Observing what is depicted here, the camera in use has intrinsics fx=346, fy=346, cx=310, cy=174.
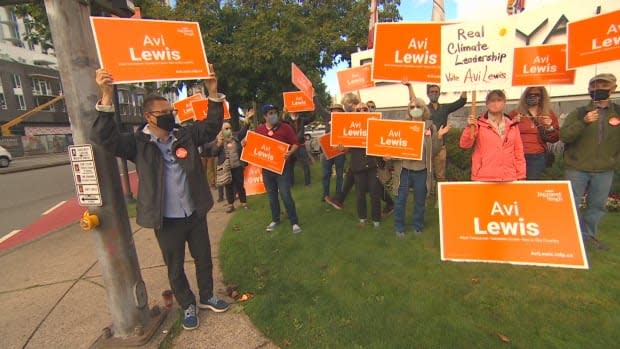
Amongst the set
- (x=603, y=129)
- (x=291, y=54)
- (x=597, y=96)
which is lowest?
(x=603, y=129)

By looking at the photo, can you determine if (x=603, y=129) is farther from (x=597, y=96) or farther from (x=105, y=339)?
(x=105, y=339)

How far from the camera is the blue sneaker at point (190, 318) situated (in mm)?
2996

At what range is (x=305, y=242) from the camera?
15.4 feet

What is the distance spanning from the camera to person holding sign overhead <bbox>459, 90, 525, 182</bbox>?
356 centimetres

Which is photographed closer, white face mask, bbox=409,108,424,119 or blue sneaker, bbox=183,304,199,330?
blue sneaker, bbox=183,304,199,330

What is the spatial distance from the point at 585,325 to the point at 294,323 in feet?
7.55

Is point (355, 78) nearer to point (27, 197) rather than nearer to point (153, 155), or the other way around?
point (153, 155)

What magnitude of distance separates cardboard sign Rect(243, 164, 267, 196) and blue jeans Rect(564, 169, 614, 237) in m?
5.30

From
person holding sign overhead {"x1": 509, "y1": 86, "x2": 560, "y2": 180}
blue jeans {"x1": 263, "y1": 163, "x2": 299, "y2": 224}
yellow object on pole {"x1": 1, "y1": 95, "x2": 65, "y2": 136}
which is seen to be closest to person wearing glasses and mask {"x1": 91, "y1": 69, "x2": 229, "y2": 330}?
blue jeans {"x1": 263, "y1": 163, "x2": 299, "y2": 224}

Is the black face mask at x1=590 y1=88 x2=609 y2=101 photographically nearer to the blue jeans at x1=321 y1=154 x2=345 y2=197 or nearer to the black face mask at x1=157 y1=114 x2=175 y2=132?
the blue jeans at x1=321 y1=154 x2=345 y2=197

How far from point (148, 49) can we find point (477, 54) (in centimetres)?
320

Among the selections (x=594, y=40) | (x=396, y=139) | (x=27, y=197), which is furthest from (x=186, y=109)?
(x=27, y=197)

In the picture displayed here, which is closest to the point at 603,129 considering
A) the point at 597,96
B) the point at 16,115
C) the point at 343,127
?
the point at 597,96

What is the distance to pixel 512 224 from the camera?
354 centimetres
